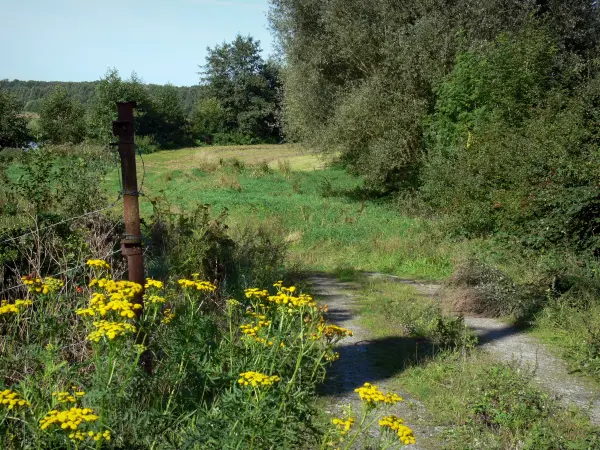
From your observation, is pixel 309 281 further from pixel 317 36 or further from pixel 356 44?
pixel 317 36

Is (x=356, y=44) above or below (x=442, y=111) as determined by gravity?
above

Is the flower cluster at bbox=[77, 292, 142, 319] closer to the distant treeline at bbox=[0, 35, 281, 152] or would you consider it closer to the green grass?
the green grass

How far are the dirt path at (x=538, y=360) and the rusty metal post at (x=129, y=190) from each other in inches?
138

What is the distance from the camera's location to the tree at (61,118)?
46656 millimetres

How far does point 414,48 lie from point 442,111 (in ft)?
6.57

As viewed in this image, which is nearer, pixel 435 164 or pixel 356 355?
pixel 356 355

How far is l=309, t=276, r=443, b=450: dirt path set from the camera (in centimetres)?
508

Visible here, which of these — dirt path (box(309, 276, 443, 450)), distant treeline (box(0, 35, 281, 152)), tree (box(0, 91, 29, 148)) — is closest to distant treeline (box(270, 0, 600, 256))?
dirt path (box(309, 276, 443, 450))

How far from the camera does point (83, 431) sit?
2.80m

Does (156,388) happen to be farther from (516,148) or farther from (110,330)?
(516,148)

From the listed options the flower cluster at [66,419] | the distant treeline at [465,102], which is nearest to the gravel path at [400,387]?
the flower cluster at [66,419]

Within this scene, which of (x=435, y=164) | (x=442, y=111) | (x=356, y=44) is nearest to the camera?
(x=435, y=164)

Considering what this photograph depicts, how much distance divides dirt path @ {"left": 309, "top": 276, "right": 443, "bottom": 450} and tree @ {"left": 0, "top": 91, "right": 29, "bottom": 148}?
37950 mm

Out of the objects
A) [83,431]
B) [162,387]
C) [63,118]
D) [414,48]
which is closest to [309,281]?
[162,387]
